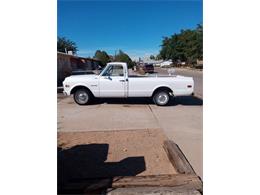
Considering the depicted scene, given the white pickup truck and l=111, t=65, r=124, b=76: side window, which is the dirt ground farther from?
l=111, t=65, r=124, b=76: side window

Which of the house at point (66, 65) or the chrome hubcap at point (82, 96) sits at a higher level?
the house at point (66, 65)

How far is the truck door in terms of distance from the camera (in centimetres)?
983

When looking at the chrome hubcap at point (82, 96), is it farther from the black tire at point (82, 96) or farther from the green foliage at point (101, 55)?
the green foliage at point (101, 55)

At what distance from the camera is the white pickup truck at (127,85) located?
9828 millimetres

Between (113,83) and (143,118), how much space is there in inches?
96.4

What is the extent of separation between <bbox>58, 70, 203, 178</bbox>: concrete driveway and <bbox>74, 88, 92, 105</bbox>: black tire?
0.27m

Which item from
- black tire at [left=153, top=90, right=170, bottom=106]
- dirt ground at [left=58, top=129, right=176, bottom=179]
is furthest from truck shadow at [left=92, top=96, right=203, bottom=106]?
dirt ground at [left=58, top=129, right=176, bottom=179]

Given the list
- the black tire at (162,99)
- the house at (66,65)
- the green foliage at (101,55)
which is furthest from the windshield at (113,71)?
the green foliage at (101,55)

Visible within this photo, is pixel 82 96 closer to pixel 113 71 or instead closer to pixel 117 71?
pixel 113 71

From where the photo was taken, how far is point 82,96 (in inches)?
395

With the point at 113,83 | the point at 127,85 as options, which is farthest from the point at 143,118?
the point at 113,83
